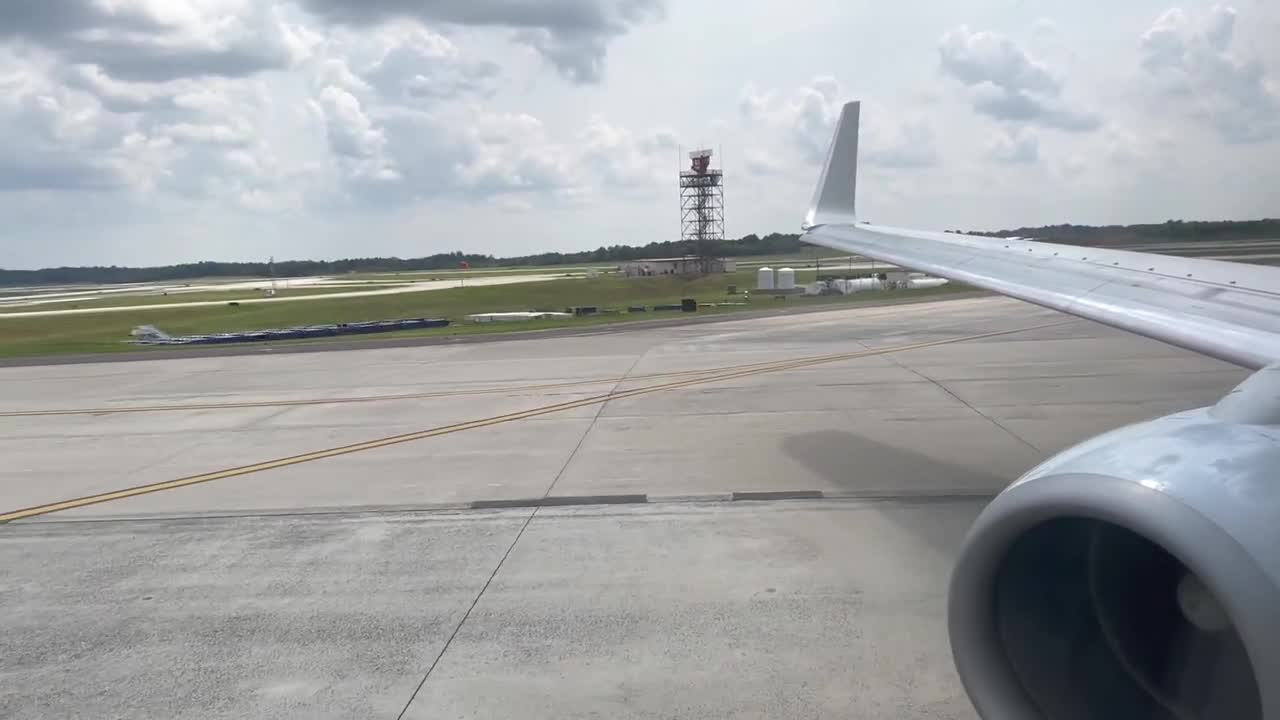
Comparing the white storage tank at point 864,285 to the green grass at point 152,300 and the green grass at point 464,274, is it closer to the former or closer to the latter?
the green grass at point 152,300

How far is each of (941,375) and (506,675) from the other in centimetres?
1416

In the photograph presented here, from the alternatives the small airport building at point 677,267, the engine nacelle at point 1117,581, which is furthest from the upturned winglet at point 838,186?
the small airport building at point 677,267

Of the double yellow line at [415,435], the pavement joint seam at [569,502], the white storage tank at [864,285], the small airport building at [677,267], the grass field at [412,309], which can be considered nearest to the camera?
the pavement joint seam at [569,502]

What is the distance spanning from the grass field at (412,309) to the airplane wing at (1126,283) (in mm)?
23954

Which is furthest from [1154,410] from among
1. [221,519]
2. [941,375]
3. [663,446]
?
[221,519]

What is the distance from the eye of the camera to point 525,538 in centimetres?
874

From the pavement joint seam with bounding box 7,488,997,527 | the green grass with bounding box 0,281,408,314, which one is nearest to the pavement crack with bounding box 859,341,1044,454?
the pavement joint seam with bounding box 7,488,997,527

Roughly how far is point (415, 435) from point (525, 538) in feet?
19.0

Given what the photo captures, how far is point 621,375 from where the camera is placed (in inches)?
774

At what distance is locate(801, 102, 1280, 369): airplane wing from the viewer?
5.51m

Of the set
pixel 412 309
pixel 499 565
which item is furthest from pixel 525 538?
pixel 412 309

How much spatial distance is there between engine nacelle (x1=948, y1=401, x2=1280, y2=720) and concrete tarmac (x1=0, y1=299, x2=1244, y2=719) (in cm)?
201

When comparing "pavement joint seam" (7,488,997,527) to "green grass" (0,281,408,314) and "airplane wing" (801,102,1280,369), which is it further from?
"green grass" (0,281,408,314)

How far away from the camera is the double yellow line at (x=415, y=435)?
10785 millimetres
